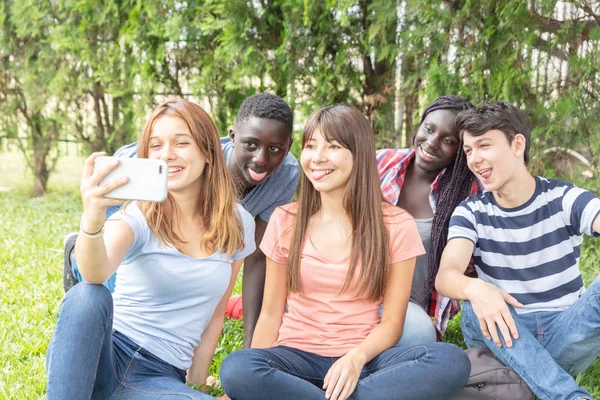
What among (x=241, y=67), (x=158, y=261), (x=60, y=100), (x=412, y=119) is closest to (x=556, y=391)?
(x=158, y=261)

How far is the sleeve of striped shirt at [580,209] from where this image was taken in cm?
267

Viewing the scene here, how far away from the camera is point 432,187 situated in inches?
127

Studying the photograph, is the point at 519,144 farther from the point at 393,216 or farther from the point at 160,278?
the point at 160,278

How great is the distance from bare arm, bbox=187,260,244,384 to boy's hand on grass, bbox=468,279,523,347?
3.23 ft

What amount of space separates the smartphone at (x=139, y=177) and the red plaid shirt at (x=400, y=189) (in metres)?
1.42

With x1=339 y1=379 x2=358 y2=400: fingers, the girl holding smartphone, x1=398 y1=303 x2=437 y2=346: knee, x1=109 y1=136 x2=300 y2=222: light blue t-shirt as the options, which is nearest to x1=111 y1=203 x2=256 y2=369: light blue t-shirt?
the girl holding smartphone

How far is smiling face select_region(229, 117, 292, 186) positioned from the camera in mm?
3045

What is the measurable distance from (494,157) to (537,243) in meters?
0.41

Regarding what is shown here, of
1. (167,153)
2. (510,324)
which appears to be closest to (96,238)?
(167,153)

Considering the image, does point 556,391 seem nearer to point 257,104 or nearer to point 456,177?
point 456,177

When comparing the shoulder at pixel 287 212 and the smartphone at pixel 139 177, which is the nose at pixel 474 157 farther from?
the smartphone at pixel 139 177

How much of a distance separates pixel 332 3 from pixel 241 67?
1.16m

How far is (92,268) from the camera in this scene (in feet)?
6.93

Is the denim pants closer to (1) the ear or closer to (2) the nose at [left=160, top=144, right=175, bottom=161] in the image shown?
(1) the ear
